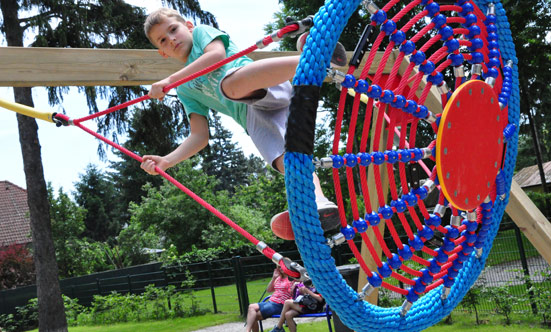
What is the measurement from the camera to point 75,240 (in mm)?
16312

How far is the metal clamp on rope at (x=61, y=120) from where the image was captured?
2324mm

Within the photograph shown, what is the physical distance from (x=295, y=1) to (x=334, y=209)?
13.0 meters

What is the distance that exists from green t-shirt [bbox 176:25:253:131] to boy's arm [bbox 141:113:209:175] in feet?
0.29

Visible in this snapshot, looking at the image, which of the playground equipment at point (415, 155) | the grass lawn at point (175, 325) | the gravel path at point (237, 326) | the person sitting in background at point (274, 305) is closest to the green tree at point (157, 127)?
the grass lawn at point (175, 325)

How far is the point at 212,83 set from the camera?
6.66ft

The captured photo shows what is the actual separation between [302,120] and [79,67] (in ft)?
5.68

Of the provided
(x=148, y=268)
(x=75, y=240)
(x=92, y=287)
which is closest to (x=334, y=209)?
(x=92, y=287)

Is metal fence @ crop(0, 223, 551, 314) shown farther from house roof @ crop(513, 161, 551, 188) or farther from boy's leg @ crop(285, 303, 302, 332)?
house roof @ crop(513, 161, 551, 188)

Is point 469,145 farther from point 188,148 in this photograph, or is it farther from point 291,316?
point 291,316

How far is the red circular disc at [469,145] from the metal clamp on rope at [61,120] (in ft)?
5.36

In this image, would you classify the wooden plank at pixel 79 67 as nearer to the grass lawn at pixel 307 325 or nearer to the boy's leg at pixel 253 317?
the boy's leg at pixel 253 317

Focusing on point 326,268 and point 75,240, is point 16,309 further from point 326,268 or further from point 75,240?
point 326,268

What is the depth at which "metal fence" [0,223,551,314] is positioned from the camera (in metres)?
6.53

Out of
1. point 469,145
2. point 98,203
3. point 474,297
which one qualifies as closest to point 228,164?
point 98,203
